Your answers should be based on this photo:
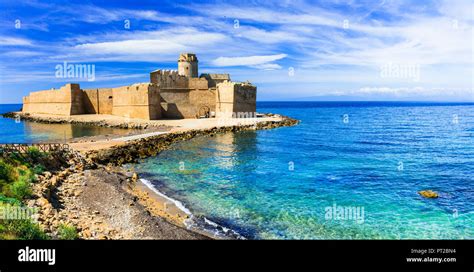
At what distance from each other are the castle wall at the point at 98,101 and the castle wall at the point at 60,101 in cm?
76

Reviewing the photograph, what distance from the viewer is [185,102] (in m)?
38.0

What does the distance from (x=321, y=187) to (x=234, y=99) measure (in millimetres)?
24346

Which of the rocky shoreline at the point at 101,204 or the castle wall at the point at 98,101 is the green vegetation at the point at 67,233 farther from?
the castle wall at the point at 98,101

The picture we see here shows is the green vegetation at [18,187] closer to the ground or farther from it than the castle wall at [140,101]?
closer to the ground

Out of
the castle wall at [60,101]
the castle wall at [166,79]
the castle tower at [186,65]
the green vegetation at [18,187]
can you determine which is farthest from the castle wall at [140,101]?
the green vegetation at [18,187]

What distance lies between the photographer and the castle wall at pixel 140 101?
34188 millimetres

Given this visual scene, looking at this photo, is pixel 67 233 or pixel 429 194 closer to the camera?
pixel 67 233

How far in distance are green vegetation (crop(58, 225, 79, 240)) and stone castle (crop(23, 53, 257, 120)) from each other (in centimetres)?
2805

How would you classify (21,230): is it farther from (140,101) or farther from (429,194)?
(140,101)

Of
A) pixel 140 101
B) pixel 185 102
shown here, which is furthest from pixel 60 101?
pixel 185 102

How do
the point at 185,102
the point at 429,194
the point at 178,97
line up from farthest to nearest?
the point at 185,102, the point at 178,97, the point at 429,194

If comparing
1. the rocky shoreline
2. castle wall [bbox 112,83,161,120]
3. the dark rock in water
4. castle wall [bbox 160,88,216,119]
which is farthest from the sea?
castle wall [bbox 160,88,216,119]

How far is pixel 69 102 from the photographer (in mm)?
43594
